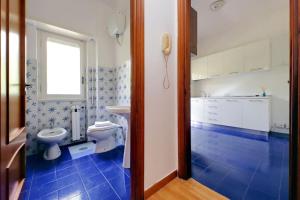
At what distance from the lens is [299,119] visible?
83 cm

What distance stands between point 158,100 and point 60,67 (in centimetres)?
227

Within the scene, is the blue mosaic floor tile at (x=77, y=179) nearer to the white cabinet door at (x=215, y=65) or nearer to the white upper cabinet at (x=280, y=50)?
the white cabinet door at (x=215, y=65)

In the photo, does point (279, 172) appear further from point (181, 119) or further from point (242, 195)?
point (181, 119)

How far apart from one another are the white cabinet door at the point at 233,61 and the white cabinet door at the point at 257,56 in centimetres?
11

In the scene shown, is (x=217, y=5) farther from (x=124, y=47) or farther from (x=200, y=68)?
(x=124, y=47)

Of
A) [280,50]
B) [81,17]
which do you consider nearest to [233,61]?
[280,50]

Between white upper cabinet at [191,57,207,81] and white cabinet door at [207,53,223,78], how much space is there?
139mm

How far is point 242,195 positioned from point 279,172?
0.70 meters

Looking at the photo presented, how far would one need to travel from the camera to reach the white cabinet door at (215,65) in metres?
3.79

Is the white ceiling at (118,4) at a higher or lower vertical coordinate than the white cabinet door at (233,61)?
higher

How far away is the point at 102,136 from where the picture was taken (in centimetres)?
218

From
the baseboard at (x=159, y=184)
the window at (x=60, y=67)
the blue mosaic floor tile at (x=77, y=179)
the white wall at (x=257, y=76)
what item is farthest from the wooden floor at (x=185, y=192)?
the white wall at (x=257, y=76)

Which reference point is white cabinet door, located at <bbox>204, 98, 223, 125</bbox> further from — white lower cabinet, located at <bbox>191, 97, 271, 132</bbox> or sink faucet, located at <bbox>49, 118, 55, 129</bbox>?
sink faucet, located at <bbox>49, 118, 55, 129</bbox>

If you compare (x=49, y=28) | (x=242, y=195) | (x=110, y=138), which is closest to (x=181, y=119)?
(x=242, y=195)
